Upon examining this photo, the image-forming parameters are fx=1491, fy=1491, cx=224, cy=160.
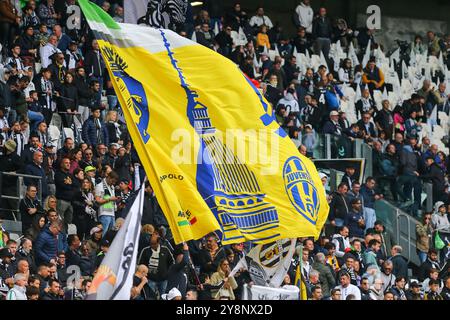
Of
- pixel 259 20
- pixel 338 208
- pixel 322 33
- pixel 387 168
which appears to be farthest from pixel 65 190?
pixel 322 33

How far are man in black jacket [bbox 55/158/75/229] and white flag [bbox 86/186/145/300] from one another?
24.8 feet

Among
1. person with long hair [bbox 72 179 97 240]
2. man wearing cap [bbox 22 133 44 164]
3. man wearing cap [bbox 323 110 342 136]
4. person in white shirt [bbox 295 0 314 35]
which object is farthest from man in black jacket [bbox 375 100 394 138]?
man wearing cap [bbox 22 133 44 164]

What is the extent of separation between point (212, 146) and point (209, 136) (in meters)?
0.13

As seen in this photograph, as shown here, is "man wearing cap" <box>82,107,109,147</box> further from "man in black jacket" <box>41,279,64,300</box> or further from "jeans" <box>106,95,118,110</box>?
"man in black jacket" <box>41,279,64,300</box>

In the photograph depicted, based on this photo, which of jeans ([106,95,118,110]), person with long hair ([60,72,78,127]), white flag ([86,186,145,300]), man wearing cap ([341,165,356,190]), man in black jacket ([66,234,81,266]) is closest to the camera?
white flag ([86,186,145,300])

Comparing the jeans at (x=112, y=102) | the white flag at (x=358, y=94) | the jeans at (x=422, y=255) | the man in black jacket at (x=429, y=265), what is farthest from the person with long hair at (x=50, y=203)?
the white flag at (x=358, y=94)

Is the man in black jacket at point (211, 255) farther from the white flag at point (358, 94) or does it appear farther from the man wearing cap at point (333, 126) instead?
the white flag at point (358, 94)

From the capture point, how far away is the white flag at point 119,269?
13680mm

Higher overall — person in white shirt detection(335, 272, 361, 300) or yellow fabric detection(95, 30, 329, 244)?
yellow fabric detection(95, 30, 329, 244)

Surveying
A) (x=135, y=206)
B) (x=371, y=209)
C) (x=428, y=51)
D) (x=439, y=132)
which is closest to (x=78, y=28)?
(x=371, y=209)

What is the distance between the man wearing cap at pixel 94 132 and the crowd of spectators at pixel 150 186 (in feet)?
0.07

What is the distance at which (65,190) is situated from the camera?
850 inches

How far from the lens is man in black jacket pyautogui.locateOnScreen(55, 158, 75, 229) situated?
70.1ft

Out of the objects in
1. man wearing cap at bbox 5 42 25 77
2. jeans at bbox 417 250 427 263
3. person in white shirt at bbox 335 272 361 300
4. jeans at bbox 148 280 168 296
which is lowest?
jeans at bbox 417 250 427 263
